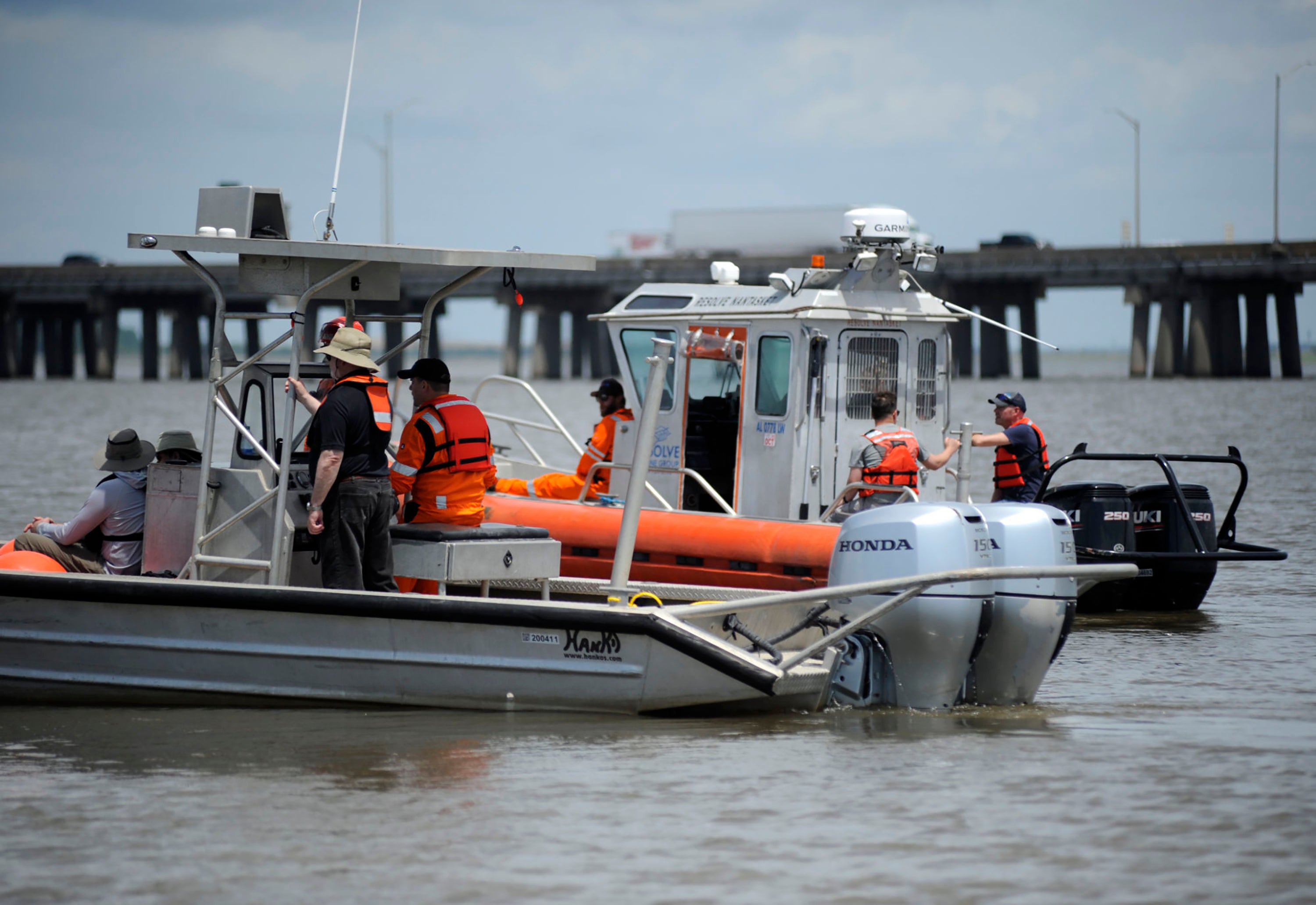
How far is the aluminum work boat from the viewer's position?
760 centimetres

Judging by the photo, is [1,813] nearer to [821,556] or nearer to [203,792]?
[203,792]

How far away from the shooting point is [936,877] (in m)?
5.48

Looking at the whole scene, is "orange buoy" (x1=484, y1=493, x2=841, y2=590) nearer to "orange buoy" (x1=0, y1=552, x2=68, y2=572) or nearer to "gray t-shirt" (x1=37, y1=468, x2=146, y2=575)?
"gray t-shirt" (x1=37, y1=468, x2=146, y2=575)

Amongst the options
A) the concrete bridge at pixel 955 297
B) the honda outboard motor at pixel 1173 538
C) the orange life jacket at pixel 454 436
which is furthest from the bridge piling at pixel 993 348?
the orange life jacket at pixel 454 436

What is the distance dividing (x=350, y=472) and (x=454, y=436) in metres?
0.58

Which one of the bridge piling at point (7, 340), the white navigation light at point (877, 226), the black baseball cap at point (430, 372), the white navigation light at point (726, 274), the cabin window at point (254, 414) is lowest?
the cabin window at point (254, 414)

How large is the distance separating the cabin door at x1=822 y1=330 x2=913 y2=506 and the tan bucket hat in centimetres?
378

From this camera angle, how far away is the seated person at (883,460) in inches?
368

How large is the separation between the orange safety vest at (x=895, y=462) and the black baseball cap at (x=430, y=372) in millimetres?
2912

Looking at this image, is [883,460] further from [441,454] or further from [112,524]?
[112,524]

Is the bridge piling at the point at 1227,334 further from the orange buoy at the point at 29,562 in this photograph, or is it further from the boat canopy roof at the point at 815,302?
the orange buoy at the point at 29,562

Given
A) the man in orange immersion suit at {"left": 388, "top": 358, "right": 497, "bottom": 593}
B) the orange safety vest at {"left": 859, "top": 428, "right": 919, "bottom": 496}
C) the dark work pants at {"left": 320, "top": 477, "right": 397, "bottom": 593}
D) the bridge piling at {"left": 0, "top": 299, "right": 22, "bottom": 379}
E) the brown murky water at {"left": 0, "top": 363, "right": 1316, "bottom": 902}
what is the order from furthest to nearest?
the bridge piling at {"left": 0, "top": 299, "right": 22, "bottom": 379} < the orange safety vest at {"left": 859, "top": 428, "right": 919, "bottom": 496} < the man in orange immersion suit at {"left": 388, "top": 358, "right": 497, "bottom": 593} < the dark work pants at {"left": 320, "top": 477, "right": 397, "bottom": 593} < the brown murky water at {"left": 0, "top": 363, "right": 1316, "bottom": 902}

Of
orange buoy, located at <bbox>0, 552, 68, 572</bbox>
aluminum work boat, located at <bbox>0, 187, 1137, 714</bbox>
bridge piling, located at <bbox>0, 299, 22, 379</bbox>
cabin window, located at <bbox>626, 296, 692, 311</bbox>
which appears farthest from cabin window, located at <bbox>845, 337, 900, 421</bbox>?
bridge piling, located at <bbox>0, 299, 22, 379</bbox>

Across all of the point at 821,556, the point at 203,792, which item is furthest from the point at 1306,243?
the point at 203,792
